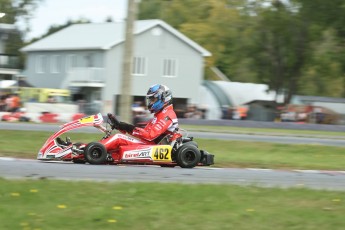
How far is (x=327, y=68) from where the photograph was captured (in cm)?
4653

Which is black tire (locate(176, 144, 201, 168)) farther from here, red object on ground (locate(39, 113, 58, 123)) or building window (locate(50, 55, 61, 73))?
building window (locate(50, 55, 61, 73))

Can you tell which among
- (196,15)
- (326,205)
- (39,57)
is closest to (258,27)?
(39,57)

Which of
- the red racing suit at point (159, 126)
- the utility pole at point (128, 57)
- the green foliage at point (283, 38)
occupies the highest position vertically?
the green foliage at point (283, 38)

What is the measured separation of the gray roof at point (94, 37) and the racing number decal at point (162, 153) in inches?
1504

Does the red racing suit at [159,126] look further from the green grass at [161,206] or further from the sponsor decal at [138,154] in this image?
the green grass at [161,206]

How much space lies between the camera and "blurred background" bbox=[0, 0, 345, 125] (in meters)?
43.2

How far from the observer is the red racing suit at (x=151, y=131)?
13078mm

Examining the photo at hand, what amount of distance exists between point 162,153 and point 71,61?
140ft

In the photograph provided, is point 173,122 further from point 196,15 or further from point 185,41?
point 196,15

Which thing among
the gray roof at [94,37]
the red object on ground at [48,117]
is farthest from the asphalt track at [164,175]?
the gray roof at [94,37]

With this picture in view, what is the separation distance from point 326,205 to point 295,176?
3997 mm

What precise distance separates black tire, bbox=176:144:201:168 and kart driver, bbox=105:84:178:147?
1.65ft

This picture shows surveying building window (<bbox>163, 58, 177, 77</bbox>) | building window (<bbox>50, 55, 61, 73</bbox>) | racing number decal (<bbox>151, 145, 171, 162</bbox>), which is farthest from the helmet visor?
building window (<bbox>50, 55, 61, 73</bbox>)

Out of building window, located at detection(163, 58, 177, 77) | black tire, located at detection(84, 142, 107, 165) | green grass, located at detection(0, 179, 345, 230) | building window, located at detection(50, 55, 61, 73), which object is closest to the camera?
green grass, located at detection(0, 179, 345, 230)
